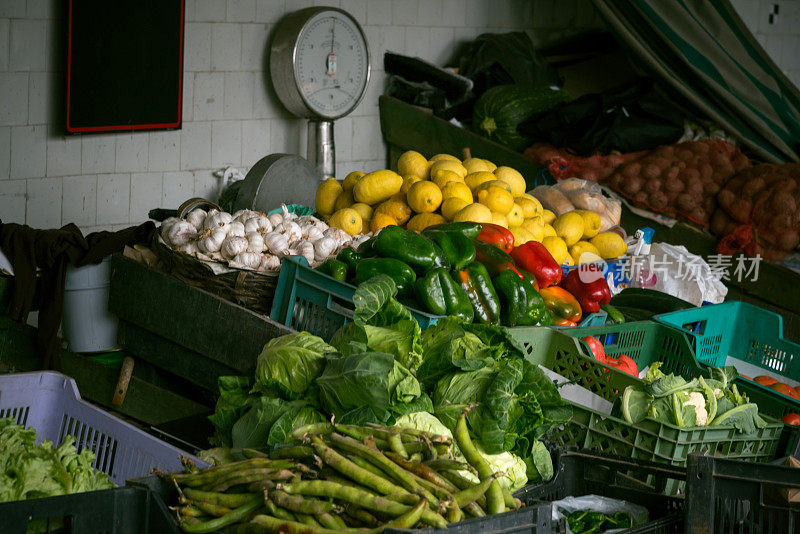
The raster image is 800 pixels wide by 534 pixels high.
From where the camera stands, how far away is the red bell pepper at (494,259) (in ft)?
10.7

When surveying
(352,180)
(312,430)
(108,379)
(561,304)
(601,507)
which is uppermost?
(352,180)

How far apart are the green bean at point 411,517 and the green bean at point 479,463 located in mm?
190

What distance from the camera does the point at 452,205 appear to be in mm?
3787

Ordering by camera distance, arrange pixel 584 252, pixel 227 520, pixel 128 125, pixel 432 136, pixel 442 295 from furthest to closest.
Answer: pixel 432 136 < pixel 128 125 < pixel 584 252 < pixel 442 295 < pixel 227 520

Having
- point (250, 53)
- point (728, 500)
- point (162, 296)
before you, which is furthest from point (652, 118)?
point (728, 500)

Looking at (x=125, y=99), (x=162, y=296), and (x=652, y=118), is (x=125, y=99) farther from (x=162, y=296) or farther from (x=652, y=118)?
(x=652, y=118)

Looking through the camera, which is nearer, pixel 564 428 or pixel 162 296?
pixel 564 428

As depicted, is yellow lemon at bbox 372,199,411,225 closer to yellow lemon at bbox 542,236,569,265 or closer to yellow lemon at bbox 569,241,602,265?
yellow lemon at bbox 542,236,569,265

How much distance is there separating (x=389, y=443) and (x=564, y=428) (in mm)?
809

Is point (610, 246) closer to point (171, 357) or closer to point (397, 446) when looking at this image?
point (171, 357)

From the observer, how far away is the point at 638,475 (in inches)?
94.3

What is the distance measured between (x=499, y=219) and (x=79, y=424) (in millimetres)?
2011

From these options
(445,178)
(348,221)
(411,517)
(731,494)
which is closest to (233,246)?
(348,221)

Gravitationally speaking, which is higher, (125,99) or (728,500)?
(125,99)
